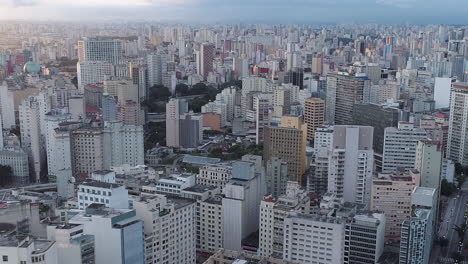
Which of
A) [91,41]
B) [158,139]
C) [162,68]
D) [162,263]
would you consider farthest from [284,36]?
[162,263]

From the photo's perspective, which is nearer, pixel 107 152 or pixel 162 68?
pixel 107 152

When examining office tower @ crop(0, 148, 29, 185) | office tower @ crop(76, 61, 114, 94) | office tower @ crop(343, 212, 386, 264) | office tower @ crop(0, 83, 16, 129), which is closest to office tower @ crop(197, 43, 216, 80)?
office tower @ crop(76, 61, 114, 94)

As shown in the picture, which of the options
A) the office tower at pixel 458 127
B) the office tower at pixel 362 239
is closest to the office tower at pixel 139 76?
the office tower at pixel 458 127

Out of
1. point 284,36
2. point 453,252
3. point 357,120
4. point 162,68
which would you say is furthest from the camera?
point 284,36

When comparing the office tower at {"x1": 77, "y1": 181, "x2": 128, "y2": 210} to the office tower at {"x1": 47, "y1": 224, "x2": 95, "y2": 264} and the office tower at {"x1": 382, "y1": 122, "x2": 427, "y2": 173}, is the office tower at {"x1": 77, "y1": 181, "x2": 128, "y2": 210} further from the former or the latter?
the office tower at {"x1": 382, "y1": 122, "x2": 427, "y2": 173}

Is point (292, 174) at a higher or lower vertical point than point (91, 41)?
lower

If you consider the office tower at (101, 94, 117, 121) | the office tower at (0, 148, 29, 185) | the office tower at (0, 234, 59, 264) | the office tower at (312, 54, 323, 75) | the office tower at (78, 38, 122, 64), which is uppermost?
the office tower at (78, 38, 122, 64)

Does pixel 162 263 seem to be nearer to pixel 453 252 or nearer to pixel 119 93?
pixel 453 252
